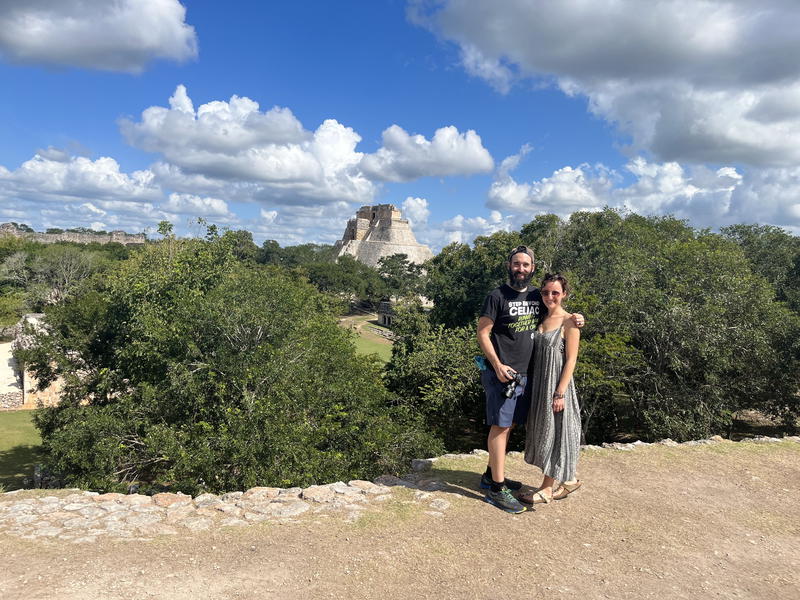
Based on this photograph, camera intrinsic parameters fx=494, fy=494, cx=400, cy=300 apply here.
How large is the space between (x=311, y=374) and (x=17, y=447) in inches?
462

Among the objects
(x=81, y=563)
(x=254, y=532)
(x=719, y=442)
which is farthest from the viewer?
(x=719, y=442)

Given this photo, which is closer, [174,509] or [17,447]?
[174,509]

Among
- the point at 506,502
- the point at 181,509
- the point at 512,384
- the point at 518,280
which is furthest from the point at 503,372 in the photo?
the point at 181,509

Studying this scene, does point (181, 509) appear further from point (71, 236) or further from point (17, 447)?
point (71, 236)

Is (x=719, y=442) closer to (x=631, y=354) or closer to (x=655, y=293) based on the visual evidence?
(x=631, y=354)

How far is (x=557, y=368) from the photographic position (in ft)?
14.3

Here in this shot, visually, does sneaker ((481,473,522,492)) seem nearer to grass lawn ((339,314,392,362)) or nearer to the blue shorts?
the blue shorts

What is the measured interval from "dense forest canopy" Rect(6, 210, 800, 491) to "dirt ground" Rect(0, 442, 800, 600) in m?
3.42

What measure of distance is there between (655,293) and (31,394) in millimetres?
22488

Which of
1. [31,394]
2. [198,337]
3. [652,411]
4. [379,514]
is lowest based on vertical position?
[31,394]

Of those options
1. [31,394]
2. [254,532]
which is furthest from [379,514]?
[31,394]

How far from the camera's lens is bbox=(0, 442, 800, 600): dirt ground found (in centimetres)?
329

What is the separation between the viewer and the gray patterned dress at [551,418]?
437 cm

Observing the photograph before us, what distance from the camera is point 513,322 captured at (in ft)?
14.3
